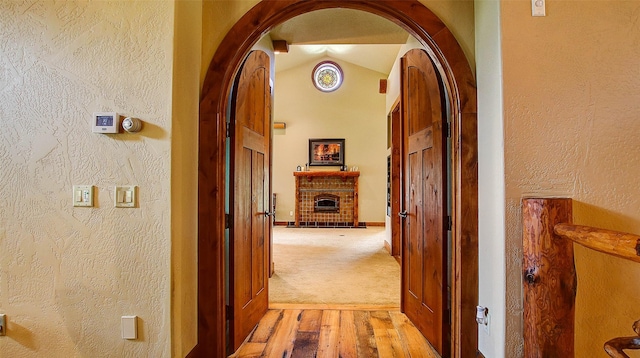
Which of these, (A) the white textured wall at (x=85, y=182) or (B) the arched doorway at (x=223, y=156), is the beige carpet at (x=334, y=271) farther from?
(A) the white textured wall at (x=85, y=182)

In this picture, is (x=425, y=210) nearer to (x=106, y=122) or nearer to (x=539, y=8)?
(x=539, y=8)

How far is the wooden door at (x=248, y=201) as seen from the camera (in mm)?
1858

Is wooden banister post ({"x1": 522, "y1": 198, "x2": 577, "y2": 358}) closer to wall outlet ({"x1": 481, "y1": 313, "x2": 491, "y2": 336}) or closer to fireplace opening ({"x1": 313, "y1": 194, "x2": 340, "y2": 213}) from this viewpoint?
wall outlet ({"x1": 481, "y1": 313, "x2": 491, "y2": 336})

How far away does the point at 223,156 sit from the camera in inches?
68.2

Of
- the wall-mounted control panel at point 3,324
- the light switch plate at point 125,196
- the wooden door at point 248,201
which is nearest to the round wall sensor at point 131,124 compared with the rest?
the light switch plate at point 125,196

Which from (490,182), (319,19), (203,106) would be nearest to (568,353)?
(490,182)

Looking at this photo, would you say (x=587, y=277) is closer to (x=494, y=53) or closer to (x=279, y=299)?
(x=494, y=53)

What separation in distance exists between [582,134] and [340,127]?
6394 mm

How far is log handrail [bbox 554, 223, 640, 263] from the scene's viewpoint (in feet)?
2.72

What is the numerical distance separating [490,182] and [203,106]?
5.56 ft

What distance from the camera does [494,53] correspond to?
4.73ft

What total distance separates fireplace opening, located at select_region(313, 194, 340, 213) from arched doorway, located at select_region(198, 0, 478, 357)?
19.1 feet

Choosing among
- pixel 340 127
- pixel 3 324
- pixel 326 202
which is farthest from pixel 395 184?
pixel 3 324

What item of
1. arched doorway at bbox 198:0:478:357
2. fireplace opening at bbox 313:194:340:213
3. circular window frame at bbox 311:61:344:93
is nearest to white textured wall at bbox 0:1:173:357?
arched doorway at bbox 198:0:478:357
